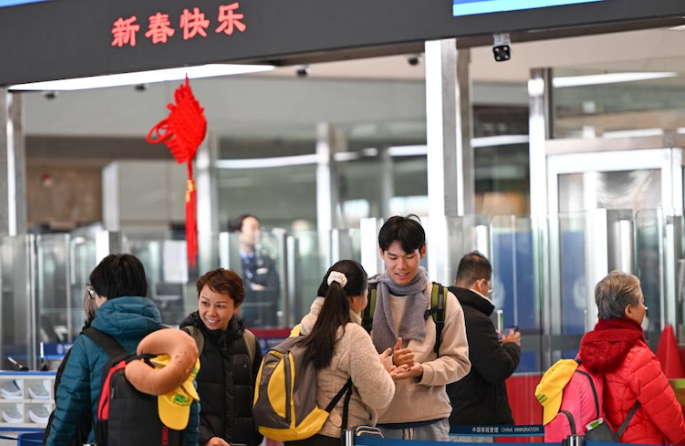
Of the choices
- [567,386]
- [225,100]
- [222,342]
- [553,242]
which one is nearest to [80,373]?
[222,342]

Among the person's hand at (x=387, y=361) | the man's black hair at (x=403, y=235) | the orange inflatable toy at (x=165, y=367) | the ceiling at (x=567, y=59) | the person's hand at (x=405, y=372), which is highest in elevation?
the ceiling at (x=567, y=59)

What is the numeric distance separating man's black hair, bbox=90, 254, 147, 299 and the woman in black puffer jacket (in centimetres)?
53

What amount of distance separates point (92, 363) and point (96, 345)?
0.07 m

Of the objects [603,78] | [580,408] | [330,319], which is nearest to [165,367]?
[330,319]

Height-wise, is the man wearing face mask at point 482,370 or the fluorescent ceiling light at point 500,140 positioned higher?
the fluorescent ceiling light at point 500,140

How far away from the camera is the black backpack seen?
12.5 ft

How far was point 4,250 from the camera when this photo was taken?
8.23 metres

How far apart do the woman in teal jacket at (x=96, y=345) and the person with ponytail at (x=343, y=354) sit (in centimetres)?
49

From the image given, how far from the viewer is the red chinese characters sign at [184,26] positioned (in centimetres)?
580

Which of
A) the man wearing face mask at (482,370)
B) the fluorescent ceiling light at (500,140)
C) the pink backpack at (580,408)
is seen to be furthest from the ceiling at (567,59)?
the pink backpack at (580,408)

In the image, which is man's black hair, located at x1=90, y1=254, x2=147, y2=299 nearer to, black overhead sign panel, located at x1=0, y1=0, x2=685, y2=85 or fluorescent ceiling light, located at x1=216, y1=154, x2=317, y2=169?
black overhead sign panel, located at x1=0, y1=0, x2=685, y2=85

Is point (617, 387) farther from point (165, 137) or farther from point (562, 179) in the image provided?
point (562, 179)

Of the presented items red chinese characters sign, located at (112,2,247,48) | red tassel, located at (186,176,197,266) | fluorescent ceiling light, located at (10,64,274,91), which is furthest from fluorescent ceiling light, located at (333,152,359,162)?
red chinese characters sign, located at (112,2,247,48)

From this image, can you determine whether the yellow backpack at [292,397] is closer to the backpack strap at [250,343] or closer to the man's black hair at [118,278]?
the backpack strap at [250,343]
